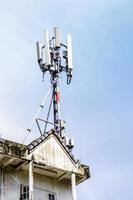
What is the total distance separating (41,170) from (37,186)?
946mm

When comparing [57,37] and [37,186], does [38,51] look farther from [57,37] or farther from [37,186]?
[37,186]

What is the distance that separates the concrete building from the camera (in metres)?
30.0

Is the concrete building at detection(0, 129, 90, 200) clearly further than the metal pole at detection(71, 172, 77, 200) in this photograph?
No

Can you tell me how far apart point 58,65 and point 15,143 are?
7.68m

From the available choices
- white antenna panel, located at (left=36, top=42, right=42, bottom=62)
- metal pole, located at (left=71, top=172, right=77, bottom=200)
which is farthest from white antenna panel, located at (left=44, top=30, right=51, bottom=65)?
metal pole, located at (left=71, top=172, right=77, bottom=200)

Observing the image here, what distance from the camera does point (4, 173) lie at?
30469 millimetres

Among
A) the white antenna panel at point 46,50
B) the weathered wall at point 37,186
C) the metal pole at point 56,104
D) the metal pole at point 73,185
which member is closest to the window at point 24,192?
the weathered wall at point 37,186

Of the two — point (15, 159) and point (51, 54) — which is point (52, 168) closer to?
point (15, 159)

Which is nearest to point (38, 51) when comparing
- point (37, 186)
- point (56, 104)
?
point (56, 104)

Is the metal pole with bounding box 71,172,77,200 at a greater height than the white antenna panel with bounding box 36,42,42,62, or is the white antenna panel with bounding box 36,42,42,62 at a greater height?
the white antenna panel with bounding box 36,42,42,62

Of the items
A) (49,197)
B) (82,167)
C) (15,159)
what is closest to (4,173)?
(15,159)

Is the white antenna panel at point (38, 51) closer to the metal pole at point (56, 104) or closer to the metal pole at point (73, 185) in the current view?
the metal pole at point (56, 104)

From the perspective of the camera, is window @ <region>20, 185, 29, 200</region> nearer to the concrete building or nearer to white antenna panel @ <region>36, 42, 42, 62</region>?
the concrete building

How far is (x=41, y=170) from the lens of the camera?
31.3 metres
